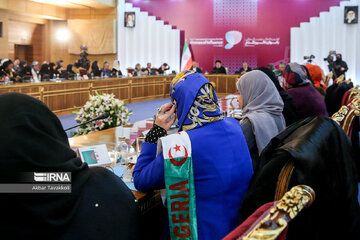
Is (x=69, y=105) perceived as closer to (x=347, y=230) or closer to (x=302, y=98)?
(x=302, y=98)

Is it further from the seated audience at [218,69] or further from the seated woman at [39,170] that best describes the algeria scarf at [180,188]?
the seated audience at [218,69]

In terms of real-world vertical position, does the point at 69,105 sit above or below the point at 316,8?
below

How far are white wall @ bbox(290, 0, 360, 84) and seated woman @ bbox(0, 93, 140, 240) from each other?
40.8 feet

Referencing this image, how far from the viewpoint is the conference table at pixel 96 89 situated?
7.62 m

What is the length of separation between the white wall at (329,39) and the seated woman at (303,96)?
31.3 feet

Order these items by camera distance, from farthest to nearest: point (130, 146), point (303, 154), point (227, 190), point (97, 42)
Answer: point (97, 42) < point (130, 146) < point (227, 190) < point (303, 154)

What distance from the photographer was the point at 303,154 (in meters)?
1.04

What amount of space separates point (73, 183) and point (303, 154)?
1.98 ft

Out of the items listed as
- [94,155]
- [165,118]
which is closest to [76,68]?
[94,155]

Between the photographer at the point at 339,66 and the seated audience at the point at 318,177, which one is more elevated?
the photographer at the point at 339,66

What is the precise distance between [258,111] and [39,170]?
5.77 ft

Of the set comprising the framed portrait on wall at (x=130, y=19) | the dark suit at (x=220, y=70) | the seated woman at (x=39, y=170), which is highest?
the framed portrait on wall at (x=130, y=19)

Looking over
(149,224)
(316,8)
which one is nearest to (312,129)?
(149,224)

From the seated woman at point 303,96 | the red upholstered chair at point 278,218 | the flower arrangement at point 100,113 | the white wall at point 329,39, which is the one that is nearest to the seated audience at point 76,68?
the white wall at point 329,39
